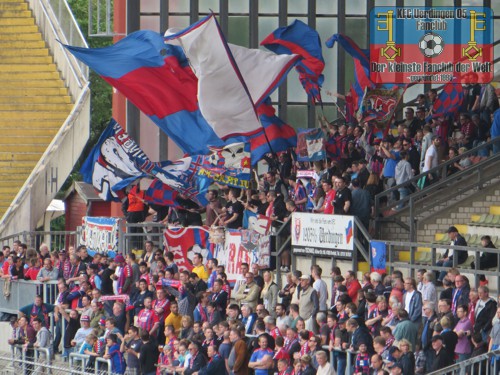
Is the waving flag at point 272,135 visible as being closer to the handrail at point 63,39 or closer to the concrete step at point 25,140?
the handrail at point 63,39

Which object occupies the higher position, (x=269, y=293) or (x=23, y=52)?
(x=23, y=52)

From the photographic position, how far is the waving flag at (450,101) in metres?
31.5

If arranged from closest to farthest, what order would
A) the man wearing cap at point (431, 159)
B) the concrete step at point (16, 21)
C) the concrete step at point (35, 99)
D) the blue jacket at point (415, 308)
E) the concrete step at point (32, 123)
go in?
the blue jacket at point (415, 308) → the man wearing cap at point (431, 159) → the concrete step at point (32, 123) → the concrete step at point (35, 99) → the concrete step at point (16, 21)

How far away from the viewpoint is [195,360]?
81.3ft

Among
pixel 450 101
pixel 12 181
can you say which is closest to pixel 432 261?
pixel 450 101

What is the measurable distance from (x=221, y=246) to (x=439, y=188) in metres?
4.28

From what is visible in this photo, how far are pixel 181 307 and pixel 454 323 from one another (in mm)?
7246

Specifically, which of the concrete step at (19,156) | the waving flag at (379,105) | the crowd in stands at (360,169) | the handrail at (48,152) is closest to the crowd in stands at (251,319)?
the crowd in stands at (360,169)

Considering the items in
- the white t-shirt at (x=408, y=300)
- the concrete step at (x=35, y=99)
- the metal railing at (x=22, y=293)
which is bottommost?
the white t-shirt at (x=408, y=300)

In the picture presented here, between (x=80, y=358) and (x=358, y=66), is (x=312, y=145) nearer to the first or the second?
(x=358, y=66)

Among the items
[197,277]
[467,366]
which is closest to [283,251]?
[197,277]

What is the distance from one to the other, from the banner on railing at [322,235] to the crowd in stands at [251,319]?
82cm

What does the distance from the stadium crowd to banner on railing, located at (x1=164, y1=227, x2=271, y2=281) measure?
0.32 m

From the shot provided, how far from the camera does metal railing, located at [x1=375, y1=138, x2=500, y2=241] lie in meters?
28.2
